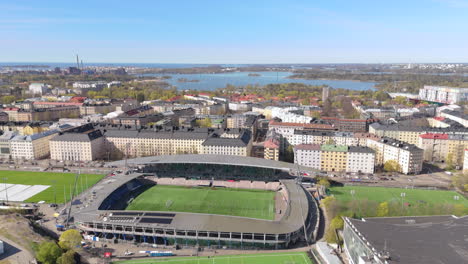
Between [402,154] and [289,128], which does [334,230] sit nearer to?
[402,154]

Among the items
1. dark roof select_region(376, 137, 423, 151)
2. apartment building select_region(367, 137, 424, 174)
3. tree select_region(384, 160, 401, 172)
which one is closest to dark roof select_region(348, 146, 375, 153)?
tree select_region(384, 160, 401, 172)

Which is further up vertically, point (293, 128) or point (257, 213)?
point (293, 128)

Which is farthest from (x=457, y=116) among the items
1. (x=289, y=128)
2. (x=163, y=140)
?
(x=163, y=140)

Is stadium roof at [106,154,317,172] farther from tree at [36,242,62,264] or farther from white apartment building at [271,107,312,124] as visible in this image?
white apartment building at [271,107,312,124]

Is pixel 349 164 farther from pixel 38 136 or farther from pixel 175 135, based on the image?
pixel 38 136

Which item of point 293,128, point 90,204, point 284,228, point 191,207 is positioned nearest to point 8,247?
point 90,204

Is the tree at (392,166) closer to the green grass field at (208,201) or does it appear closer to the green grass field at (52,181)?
the green grass field at (208,201)
